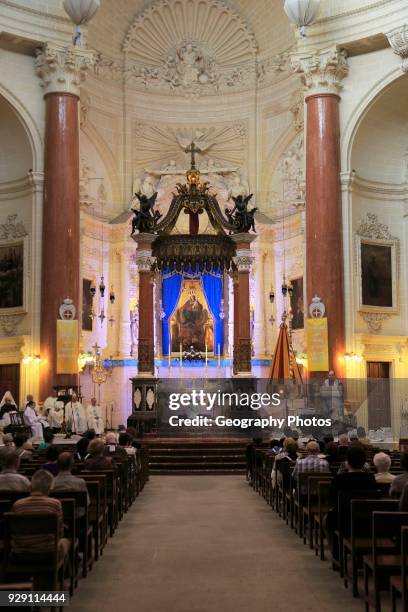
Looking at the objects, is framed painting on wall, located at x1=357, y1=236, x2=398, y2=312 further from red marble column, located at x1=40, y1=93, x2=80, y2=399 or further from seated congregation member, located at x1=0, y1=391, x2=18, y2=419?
seated congregation member, located at x1=0, y1=391, x2=18, y2=419

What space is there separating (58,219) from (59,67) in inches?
181

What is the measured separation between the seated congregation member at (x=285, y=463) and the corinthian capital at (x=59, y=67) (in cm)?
1604

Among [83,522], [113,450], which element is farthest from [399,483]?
[113,450]

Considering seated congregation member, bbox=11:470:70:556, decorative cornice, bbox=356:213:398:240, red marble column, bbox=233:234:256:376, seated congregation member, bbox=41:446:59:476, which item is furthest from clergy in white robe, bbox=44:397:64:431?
seated congregation member, bbox=11:470:70:556

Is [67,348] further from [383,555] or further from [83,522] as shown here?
[383,555]

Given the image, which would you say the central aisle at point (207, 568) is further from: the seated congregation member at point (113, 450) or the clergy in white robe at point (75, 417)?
the clergy in white robe at point (75, 417)

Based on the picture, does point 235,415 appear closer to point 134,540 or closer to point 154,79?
point 134,540

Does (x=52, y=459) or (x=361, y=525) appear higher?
(x=52, y=459)

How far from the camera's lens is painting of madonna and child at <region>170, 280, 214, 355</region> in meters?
30.8

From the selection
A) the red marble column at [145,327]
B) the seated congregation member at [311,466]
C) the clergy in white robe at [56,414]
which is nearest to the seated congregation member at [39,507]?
the seated congregation member at [311,466]

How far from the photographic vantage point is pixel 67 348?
942 inches

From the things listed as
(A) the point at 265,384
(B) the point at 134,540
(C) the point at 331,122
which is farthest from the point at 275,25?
(B) the point at 134,540

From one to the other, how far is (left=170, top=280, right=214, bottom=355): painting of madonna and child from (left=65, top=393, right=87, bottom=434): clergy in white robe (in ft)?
27.4

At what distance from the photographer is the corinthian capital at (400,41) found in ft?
78.4
